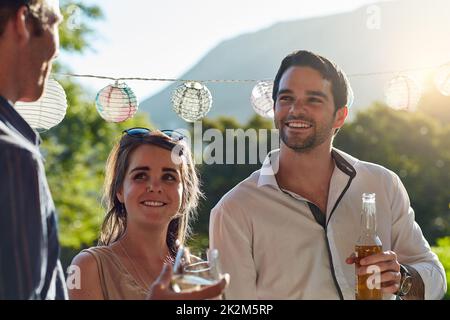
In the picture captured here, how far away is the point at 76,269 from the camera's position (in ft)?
7.38

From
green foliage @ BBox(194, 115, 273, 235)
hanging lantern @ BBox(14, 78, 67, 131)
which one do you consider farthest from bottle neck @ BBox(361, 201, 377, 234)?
green foliage @ BBox(194, 115, 273, 235)

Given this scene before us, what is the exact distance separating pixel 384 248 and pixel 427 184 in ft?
73.4

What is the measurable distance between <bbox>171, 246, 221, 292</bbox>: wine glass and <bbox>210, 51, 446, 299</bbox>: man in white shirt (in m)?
0.67

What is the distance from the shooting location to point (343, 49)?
5834 cm

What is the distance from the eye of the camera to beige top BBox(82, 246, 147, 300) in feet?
7.36

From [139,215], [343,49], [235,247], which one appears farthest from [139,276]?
[343,49]

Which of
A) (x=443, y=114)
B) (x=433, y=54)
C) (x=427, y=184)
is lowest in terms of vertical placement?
(x=427, y=184)

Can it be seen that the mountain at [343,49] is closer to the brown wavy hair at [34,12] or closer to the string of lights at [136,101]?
the string of lights at [136,101]

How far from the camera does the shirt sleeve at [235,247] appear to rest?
2230 mm

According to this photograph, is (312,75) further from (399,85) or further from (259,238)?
(399,85)

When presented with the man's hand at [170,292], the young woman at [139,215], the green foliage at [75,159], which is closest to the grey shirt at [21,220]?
the man's hand at [170,292]

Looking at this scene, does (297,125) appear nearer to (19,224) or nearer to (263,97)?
(19,224)

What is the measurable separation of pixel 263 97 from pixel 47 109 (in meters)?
1.16

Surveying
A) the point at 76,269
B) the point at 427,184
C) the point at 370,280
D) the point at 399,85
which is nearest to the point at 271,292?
the point at 370,280
